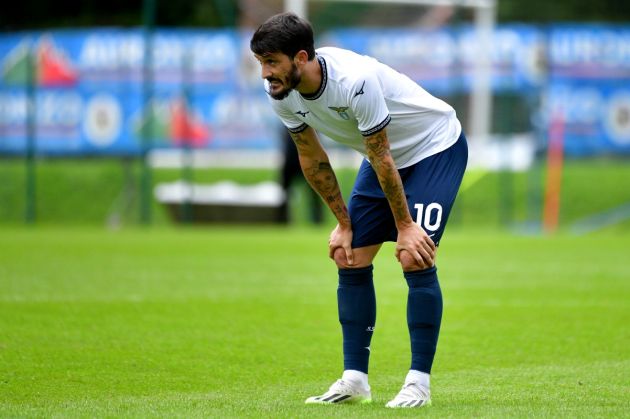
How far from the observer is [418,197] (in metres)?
5.89

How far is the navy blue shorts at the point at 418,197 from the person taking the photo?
5.87 meters

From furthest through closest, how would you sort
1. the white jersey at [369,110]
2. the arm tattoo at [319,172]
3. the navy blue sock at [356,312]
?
the arm tattoo at [319,172], the navy blue sock at [356,312], the white jersey at [369,110]

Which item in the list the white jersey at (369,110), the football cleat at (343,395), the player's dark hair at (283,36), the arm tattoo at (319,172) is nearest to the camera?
the player's dark hair at (283,36)

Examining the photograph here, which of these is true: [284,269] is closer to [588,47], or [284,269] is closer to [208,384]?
[208,384]

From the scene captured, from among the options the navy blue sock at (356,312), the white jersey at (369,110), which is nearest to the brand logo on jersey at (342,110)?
the white jersey at (369,110)

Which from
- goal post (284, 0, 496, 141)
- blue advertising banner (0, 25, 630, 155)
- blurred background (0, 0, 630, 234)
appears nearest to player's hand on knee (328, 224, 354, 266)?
blurred background (0, 0, 630, 234)

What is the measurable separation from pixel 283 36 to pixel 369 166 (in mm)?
1027

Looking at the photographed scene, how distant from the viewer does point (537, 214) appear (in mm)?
24484

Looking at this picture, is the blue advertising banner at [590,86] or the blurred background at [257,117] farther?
the blue advertising banner at [590,86]

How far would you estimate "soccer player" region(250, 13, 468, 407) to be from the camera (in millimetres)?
5535

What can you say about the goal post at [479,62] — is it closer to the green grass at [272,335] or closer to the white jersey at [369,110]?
the green grass at [272,335]

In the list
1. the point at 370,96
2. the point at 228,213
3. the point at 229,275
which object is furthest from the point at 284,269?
the point at 228,213

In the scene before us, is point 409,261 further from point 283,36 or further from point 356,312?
point 283,36

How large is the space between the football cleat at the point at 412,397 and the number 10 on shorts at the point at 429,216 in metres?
0.77
